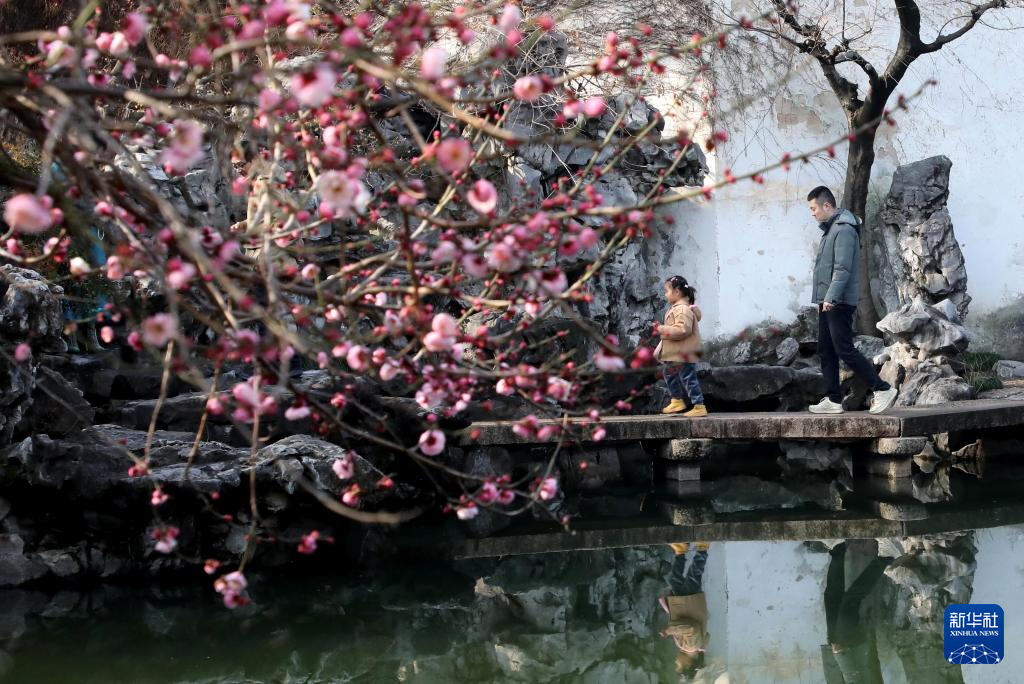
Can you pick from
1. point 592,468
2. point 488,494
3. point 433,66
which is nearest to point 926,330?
point 592,468

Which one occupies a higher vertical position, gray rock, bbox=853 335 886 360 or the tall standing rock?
the tall standing rock

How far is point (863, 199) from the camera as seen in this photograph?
38.4 ft

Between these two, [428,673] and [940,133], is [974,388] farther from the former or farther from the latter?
[428,673]

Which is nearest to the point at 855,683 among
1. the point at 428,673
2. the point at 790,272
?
the point at 428,673

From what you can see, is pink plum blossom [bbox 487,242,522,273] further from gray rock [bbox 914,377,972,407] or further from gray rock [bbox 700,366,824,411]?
gray rock [bbox 914,377,972,407]

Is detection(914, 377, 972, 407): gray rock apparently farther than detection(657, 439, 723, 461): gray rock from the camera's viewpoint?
Yes

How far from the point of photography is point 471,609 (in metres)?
5.19

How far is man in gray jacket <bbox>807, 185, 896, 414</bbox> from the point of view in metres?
7.21

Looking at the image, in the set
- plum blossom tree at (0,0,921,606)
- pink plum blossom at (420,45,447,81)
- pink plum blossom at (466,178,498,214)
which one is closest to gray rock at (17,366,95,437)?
plum blossom tree at (0,0,921,606)

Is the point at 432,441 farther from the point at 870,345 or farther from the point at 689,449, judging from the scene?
the point at 870,345

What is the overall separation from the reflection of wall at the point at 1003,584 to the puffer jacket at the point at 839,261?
1733 millimetres

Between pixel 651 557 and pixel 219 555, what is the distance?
2293 millimetres

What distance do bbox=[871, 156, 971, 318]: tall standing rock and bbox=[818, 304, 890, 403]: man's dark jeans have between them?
13.2ft

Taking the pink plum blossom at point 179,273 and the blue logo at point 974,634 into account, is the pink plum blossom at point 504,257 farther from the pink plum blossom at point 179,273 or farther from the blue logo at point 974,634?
the blue logo at point 974,634
